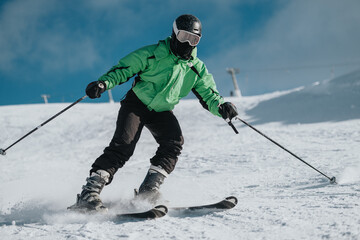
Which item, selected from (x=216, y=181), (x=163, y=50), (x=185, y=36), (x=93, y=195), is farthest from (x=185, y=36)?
(x=216, y=181)

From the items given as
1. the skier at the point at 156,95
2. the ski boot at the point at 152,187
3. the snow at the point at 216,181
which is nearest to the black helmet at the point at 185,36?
the skier at the point at 156,95

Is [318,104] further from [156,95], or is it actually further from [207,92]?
[156,95]

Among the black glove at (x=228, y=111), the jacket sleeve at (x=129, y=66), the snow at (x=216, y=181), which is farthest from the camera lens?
the black glove at (x=228, y=111)

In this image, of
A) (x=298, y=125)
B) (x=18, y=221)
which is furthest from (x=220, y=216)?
(x=298, y=125)

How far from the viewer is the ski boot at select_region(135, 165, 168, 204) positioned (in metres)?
2.87

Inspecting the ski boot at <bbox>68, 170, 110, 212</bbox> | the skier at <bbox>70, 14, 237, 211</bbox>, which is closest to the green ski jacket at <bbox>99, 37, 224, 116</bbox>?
the skier at <bbox>70, 14, 237, 211</bbox>

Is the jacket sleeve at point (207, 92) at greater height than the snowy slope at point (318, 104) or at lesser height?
lesser

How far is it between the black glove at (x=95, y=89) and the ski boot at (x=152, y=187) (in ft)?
2.70

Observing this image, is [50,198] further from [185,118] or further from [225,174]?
[185,118]

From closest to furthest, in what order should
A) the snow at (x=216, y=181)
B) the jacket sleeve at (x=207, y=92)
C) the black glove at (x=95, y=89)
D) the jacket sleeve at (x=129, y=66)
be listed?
1. the snow at (x=216, y=181)
2. the black glove at (x=95, y=89)
3. the jacket sleeve at (x=129, y=66)
4. the jacket sleeve at (x=207, y=92)

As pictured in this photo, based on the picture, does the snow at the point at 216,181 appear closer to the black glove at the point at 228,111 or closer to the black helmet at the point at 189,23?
the black glove at the point at 228,111

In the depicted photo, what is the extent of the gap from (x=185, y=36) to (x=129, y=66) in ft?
1.91

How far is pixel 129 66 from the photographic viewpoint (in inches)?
121

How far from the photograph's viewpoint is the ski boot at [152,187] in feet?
9.43
